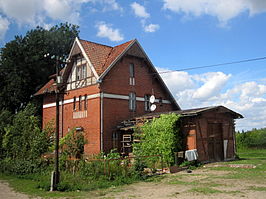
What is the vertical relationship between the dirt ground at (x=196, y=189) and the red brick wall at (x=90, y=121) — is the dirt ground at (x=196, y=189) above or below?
below

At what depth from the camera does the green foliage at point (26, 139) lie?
18844 mm

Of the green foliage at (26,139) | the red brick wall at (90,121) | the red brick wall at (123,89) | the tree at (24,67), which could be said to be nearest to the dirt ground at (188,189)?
the green foliage at (26,139)

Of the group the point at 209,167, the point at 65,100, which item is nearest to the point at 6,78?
the point at 65,100

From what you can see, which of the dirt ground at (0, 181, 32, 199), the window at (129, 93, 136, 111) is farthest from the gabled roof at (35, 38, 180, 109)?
the dirt ground at (0, 181, 32, 199)

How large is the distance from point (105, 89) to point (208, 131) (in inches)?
355

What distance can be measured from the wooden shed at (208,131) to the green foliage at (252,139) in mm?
13086

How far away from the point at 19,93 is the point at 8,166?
670 inches

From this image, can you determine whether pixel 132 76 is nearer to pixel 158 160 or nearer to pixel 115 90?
pixel 115 90

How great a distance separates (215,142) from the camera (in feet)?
70.1

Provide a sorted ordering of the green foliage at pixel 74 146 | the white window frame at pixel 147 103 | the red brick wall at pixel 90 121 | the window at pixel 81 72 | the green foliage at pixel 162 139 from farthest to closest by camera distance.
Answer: the white window frame at pixel 147 103
the window at pixel 81 72
the red brick wall at pixel 90 121
the green foliage at pixel 162 139
the green foliage at pixel 74 146

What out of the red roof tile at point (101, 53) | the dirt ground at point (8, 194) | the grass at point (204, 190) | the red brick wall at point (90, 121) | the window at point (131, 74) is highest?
the red roof tile at point (101, 53)

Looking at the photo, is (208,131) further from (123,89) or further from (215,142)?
(123,89)

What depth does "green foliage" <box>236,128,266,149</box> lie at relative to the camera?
34.5 meters

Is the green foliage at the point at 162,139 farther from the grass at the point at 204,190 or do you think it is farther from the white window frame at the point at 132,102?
the grass at the point at 204,190
